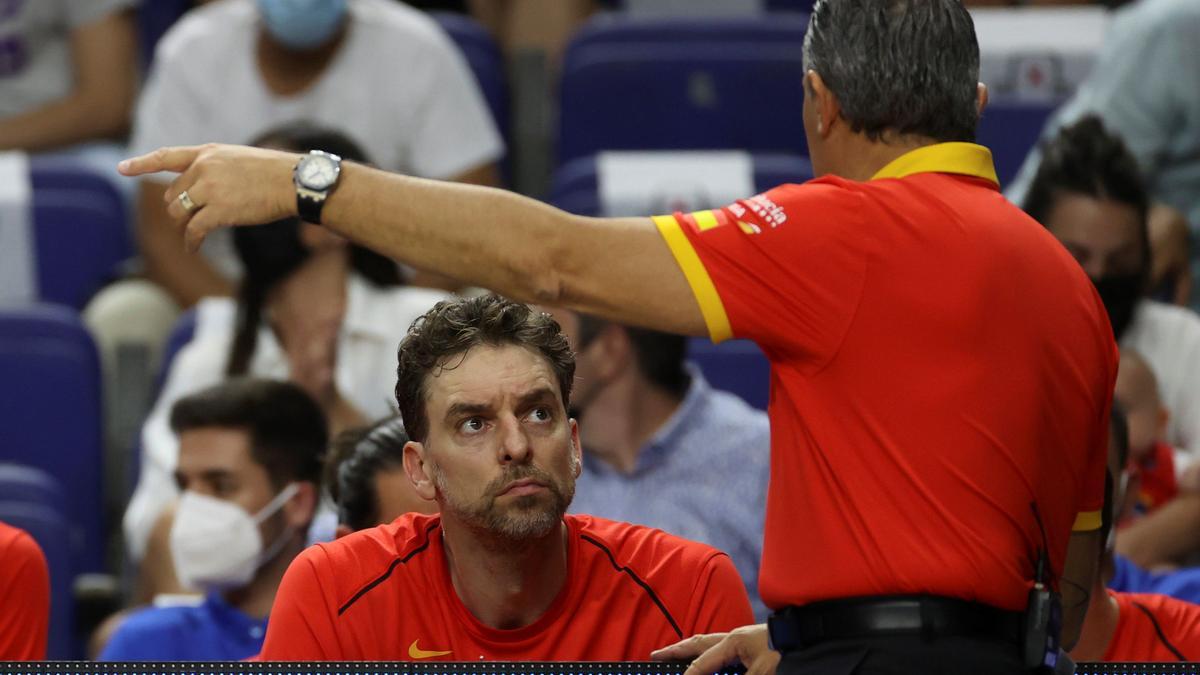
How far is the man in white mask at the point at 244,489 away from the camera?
3898 mm

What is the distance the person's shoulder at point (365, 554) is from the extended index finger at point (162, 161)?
2.33ft

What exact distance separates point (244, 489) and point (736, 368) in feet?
3.99

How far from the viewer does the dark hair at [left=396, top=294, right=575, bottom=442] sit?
9.13ft

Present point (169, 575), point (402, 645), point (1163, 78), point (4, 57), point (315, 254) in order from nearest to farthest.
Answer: point (402, 645)
point (169, 575)
point (315, 254)
point (1163, 78)
point (4, 57)

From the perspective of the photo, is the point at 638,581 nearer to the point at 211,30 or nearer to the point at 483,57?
the point at 211,30

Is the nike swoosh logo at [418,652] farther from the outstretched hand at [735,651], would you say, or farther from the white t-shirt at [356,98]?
the white t-shirt at [356,98]

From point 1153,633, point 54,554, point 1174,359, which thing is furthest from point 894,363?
point 1174,359

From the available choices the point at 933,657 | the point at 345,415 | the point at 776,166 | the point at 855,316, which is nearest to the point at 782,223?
the point at 855,316

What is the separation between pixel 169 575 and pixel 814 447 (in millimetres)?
2249

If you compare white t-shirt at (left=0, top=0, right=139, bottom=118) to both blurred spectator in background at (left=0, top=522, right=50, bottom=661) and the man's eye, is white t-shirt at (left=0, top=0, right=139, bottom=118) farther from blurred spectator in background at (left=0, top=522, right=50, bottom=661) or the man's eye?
the man's eye

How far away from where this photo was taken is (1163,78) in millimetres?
Result: 4895

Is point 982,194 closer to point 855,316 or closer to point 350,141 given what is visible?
point 855,316

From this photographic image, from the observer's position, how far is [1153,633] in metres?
3.06

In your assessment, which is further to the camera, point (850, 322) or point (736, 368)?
point (736, 368)
